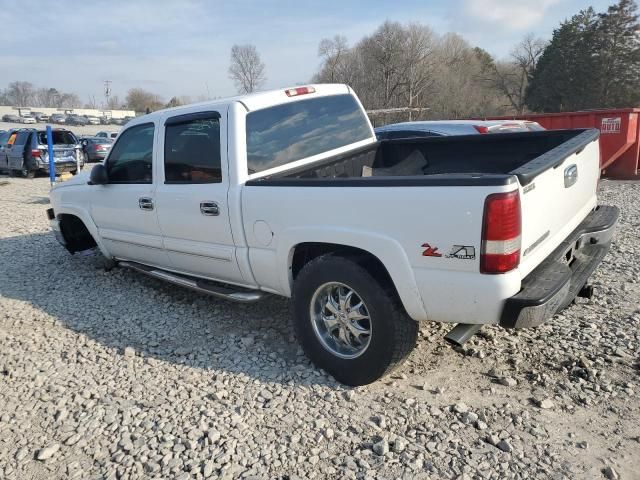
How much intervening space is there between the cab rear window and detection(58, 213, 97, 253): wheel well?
11.1ft

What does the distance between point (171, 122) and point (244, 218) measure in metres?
1.32

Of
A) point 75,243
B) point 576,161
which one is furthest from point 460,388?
point 75,243

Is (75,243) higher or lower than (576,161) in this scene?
lower

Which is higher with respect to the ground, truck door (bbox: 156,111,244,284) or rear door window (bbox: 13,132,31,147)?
rear door window (bbox: 13,132,31,147)

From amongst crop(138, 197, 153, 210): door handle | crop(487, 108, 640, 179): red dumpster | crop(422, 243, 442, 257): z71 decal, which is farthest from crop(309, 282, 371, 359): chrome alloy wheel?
crop(487, 108, 640, 179): red dumpster

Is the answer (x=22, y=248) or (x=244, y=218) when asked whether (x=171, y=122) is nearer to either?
(x=244, y=218)

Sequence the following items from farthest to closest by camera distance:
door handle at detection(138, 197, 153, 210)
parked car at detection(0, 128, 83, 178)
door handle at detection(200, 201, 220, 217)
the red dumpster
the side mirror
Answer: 1. parked car at detection(0, 128, 83, 178)
2. the red dumpster
3. the side mirror
4. door handle at detection(138, 197, 153, 210)
5. door handle at detection(200, 201, 220, 217)

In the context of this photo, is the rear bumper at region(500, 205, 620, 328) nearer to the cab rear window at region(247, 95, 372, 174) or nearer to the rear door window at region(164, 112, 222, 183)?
the cab rear window at region(247, 95, 372, 174)

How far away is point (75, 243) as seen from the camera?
20.2 ft

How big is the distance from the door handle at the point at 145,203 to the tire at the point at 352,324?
1.80 meters

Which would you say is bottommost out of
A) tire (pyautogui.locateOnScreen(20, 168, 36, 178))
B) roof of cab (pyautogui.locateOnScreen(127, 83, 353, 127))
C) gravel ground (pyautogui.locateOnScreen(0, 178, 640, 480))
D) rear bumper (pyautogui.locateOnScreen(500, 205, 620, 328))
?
gravel ground (pyautogui.locateOnScreen(0, 178, 640, 480))

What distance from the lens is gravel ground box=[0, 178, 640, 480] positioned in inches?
104

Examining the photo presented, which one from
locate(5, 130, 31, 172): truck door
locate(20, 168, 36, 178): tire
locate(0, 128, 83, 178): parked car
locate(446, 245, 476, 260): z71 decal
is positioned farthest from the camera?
locate(20, 168, 36, 178): tire

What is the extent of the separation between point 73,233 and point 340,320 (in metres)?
4.32
